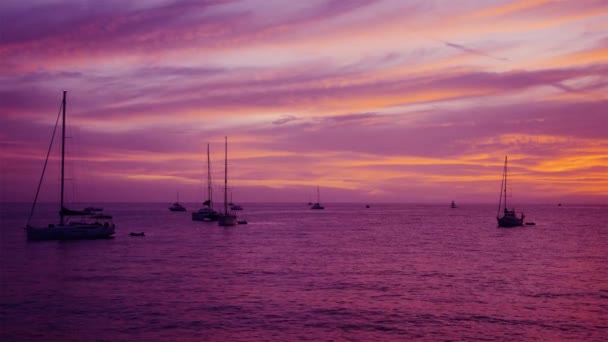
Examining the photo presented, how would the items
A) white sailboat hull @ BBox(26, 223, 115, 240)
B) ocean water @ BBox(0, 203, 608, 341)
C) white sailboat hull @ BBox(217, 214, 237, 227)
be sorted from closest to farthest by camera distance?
ocean water @ BBox(0, 203, 608, 341) < white sailboat hull @ BBox(26, 223, 115, 240) < white sailboat hull @ BBox(217, 214, 237, 227)

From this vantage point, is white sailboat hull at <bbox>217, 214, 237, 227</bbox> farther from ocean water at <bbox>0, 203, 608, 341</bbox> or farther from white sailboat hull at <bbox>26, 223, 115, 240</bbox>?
ocean water at <bbox>0, 203, 608, 341</bbox>

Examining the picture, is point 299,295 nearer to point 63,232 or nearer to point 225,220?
point 63,232

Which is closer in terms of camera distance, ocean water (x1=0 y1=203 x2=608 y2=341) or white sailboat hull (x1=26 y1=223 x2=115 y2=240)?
ocean water (x1=0 y1=203 x2=608 y2=341)

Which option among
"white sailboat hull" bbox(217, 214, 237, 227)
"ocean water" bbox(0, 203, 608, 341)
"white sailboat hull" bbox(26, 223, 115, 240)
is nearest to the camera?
"ocean water" bbox(0, 203, 608, 341)

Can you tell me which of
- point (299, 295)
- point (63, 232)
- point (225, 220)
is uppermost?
point (63, 232)

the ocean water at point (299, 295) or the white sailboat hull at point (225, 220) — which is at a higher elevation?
the white sailboat hull at point (225, 220)

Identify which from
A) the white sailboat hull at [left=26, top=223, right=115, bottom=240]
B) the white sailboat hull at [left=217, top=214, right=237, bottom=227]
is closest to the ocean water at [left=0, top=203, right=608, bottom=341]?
the white sailboat hull at [left=26, top=223, right=115, bottom=240]

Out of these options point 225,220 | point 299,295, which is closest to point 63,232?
point 225,220

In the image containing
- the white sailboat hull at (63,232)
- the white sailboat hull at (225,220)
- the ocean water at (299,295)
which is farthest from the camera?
the white sailboat hull at (225,220)

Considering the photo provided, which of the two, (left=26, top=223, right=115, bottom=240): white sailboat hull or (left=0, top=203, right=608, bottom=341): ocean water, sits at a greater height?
(left=26, top=223, right=115, bottom=240): white sailboat hull

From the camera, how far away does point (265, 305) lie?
1316 inches

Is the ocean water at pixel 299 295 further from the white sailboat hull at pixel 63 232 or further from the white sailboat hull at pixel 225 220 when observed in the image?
the white sailboat hull at pixel 225 220

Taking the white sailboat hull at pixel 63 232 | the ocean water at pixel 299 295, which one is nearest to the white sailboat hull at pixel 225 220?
the white sailboat hull at pixel 63 232

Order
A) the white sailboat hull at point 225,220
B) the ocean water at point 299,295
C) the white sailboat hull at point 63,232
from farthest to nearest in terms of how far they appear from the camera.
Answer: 1. the white sailboat hull at point 225,220
2. the white sailboat hull at point 63,232
3. the ocean water at point 299,295
